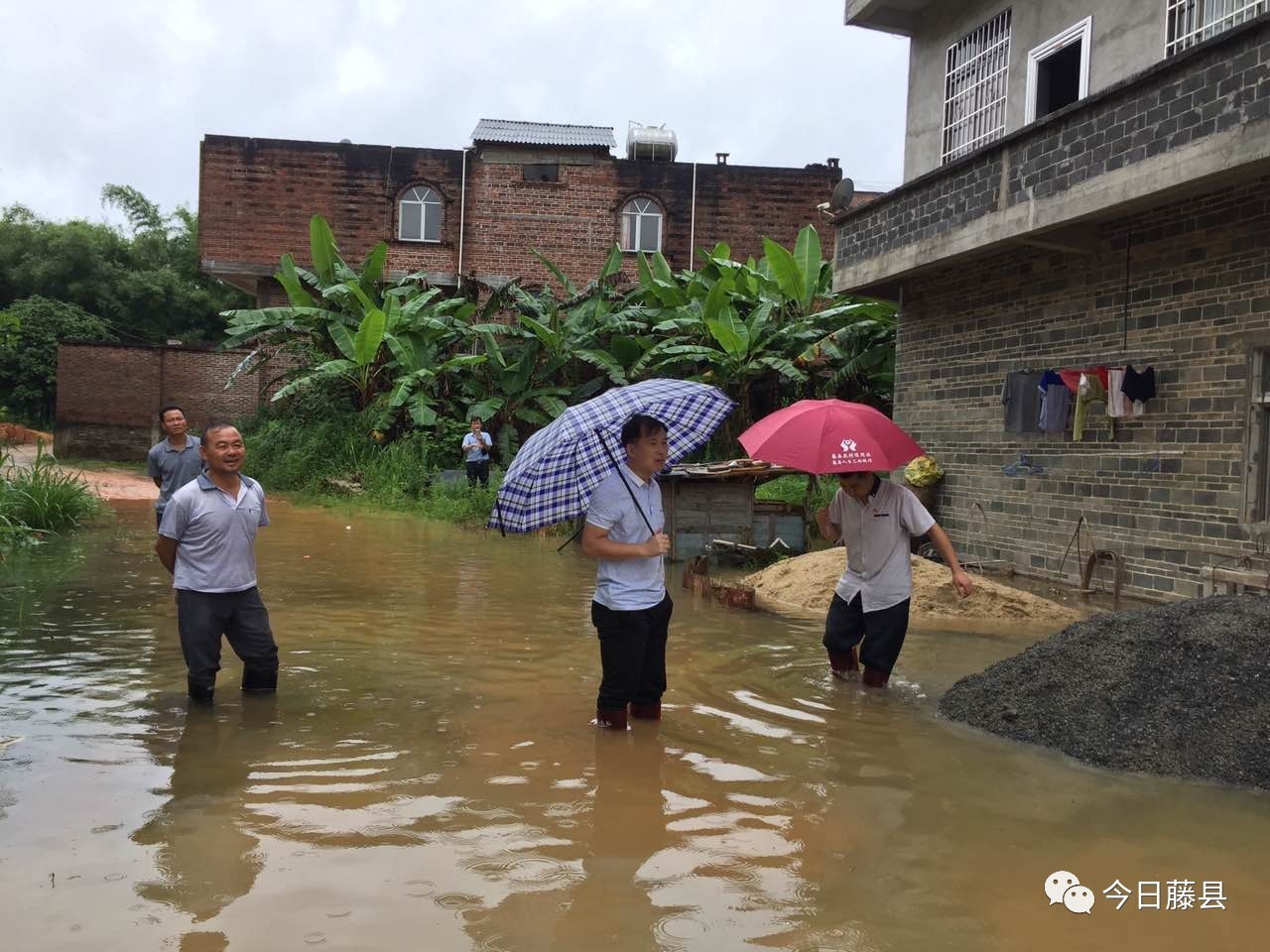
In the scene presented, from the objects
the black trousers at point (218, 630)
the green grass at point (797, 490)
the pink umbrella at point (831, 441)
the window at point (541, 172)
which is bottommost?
the black trousers at point (218, 630)

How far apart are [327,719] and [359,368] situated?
706 inches

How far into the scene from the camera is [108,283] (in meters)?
46.5

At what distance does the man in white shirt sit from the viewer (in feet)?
20.9

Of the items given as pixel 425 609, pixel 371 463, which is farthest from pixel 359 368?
pixel 425 609

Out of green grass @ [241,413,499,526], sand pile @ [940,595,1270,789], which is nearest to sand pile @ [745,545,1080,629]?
sand pile @ [940,595,1270,789]

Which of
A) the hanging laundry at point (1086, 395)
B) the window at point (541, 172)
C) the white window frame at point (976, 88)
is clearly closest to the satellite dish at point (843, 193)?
the white window frame at point (976, 88)

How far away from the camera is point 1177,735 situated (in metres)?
5.34

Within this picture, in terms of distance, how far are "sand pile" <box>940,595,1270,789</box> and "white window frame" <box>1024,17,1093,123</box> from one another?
760 centimetres

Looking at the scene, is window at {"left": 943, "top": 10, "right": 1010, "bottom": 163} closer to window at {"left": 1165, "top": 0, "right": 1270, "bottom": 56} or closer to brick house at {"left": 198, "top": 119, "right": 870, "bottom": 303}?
window at {"left": 1165, "top": 0, "right": 1270, "bottom": 56}

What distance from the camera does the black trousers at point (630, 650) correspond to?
5461mm

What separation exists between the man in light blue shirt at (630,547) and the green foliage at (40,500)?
9809 millimetres

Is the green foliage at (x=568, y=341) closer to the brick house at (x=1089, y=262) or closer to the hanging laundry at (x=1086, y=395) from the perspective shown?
the brick house at (x=1089, y=262)

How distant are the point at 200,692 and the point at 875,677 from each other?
3.77 metres

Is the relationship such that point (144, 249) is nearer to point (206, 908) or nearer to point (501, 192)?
point (501, 192)
